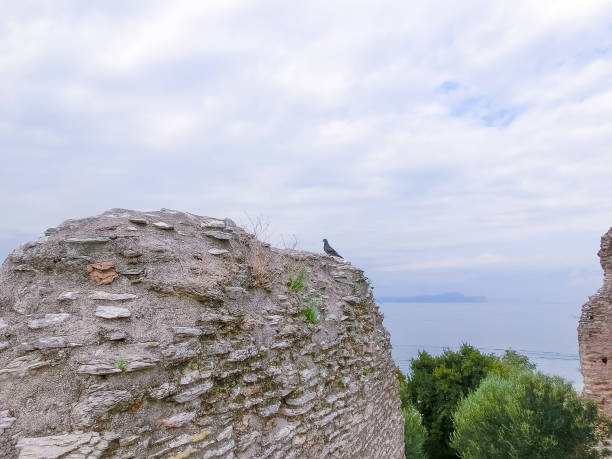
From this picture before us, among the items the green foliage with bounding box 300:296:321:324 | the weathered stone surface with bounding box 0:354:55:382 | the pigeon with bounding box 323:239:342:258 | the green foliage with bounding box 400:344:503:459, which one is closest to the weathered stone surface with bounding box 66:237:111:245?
the weathered stone surface with bounding box 0:354:55:382

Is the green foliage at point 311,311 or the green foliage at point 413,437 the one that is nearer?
the green foliage at point 311,311

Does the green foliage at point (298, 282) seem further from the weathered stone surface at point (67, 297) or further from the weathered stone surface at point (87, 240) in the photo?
the weathered stone surface at point (67, 297)

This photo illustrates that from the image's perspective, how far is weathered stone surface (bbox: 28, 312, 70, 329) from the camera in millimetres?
3082

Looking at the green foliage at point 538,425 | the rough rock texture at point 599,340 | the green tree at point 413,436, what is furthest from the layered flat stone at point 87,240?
the rough rock texture at point 599,340

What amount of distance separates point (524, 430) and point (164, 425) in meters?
8.43

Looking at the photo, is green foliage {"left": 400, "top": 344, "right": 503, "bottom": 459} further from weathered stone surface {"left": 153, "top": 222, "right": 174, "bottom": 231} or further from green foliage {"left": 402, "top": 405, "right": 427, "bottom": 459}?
weathered stone surface {"left": 153, "top": 222, "right": 174, "bottom": 231}

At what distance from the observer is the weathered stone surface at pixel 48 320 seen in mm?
3082

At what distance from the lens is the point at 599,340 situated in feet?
38.8

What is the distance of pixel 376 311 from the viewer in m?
7.59

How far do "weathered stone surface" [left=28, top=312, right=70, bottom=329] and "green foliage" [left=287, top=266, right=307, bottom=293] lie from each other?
93.1 inches

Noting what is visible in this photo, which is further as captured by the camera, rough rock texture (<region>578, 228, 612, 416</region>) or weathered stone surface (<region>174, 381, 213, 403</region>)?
rough rock texture (<region>578, 228, 612, 416</region>)

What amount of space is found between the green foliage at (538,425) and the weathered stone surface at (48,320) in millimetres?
8915

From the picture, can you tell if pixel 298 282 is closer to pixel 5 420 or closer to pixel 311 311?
pixel 311 311

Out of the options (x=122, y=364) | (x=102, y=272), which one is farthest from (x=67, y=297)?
(x=122, y=364)
